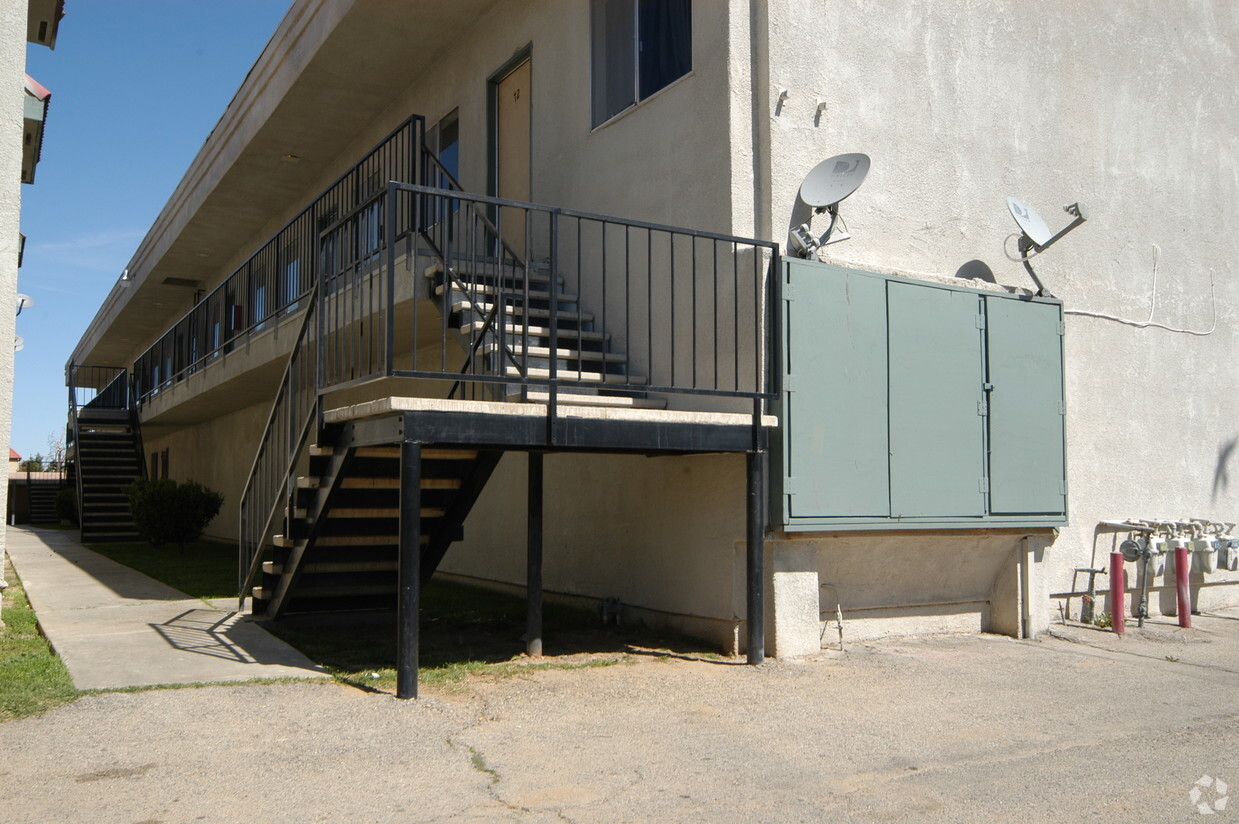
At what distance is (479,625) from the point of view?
851 cm

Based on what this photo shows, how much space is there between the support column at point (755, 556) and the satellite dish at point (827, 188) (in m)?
1.58

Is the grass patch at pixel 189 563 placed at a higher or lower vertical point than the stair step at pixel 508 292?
lower

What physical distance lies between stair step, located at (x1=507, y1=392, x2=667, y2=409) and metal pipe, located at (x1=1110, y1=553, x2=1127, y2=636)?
385cm

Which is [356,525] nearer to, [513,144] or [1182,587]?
[513,144]

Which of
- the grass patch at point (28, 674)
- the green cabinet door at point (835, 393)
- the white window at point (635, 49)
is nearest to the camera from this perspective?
the grass patch at point (28, 674)

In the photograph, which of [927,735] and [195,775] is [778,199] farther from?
[195,775]

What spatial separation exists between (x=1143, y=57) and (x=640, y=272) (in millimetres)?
5469

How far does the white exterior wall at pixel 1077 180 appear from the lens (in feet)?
25.6

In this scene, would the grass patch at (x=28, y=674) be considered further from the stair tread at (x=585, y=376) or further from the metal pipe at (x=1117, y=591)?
the metal pipe at (x=1117, y=591)

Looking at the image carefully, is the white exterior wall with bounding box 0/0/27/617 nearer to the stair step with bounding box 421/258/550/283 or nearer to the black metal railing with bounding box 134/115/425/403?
the black metal railing with bounding box 134/115/425/403

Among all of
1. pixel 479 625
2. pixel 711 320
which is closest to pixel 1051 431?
pixel 711 320

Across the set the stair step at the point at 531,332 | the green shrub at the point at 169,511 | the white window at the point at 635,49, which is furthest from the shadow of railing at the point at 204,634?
the green shrub at the point at 169,511

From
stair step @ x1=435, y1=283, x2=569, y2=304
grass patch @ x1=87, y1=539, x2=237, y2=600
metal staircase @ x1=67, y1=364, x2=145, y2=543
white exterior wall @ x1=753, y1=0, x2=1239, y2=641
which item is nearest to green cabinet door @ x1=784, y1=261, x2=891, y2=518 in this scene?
white exterior wall @ x1=753, y1=0, x2=1239, y2=641

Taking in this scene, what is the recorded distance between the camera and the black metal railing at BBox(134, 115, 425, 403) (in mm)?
10750
